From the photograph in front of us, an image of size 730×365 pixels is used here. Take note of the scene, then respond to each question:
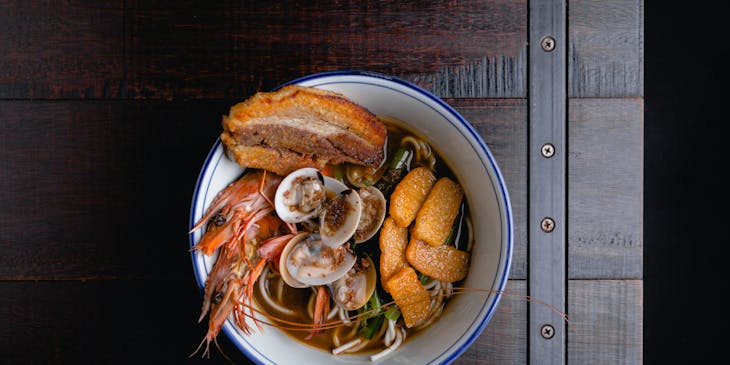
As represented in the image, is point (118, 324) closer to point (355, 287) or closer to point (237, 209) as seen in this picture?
point (237, 209)

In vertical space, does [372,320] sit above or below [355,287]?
→ below

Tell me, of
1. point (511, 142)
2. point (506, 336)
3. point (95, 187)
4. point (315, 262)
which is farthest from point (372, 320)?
point (95, 187)

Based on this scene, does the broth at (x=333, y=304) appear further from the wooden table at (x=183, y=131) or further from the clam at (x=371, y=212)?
the wooden table at (x=183, y=131)

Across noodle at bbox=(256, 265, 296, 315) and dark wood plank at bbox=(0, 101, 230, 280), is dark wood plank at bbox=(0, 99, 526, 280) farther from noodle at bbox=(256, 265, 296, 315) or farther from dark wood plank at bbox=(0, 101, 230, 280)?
noodle at bbox=(256, 265, 296, 315)
